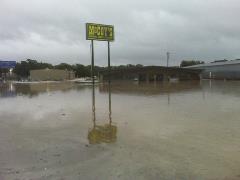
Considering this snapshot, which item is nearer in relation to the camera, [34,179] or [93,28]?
[34,179]

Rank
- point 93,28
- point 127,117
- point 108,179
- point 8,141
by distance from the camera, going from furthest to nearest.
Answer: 1. point 93,28
2. point 127,117
3. point 8,141
4. point 108,179

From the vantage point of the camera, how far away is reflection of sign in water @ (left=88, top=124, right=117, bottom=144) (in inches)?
440

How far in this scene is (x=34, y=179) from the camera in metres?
7.32

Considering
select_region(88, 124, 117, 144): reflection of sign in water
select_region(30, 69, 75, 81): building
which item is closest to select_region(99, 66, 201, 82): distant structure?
select_region(30, 69, 75, 81): building

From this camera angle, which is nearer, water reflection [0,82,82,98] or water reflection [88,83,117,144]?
water reflection [88,83,117,144]

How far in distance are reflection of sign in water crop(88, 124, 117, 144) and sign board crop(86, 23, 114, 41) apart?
134ft

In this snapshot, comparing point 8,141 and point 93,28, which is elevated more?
point 93,28

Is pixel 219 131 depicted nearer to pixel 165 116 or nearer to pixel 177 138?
pixel 177 138

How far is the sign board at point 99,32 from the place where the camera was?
177ft

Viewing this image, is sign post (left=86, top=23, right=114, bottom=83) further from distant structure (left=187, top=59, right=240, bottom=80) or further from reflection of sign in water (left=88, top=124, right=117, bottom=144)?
distant structure (left=187, top=59, right=240, bottom=80)

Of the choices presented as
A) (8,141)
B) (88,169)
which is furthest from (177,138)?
(8,141)

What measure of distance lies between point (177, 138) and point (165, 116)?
577 centimetres

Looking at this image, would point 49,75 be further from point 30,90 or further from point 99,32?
point 30,90

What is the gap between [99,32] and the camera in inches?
2202
